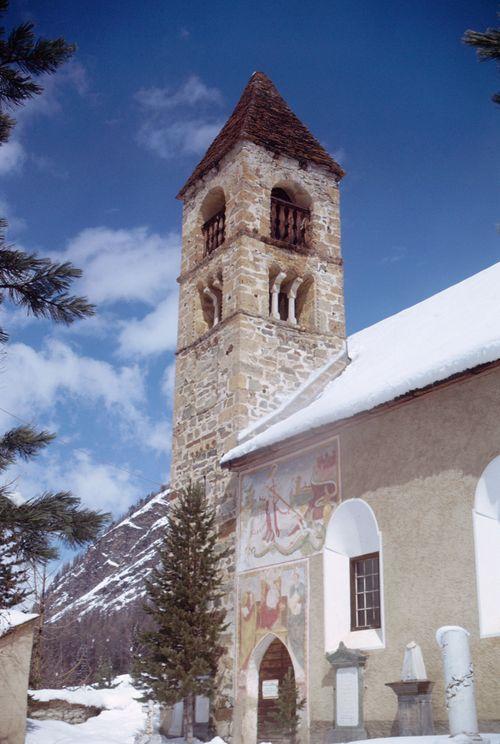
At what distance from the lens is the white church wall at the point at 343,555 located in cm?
1293

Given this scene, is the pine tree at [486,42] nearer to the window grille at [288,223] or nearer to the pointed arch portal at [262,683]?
the pointed arch portal at [262,683]

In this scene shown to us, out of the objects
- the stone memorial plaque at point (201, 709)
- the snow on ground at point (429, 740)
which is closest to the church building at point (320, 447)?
the stone memorial plaque at point (201, 709)

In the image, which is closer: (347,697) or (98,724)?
(347,697)

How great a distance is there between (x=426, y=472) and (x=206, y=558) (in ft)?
17.5

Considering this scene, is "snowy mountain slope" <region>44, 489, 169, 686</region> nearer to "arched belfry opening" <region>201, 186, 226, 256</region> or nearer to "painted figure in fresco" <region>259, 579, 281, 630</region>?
"arched belfry opening" <region>201, 186, 226, 256</region>

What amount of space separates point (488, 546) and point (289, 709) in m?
4.41

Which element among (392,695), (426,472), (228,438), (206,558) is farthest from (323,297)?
(392,695)

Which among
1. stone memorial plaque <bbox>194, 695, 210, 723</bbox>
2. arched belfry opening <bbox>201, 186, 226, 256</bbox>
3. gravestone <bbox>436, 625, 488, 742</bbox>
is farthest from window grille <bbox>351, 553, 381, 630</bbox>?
arched belfry opening <bbox>201, 186, 226, 256</bbox>

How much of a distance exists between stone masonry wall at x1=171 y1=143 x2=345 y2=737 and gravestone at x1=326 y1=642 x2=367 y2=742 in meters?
3.75

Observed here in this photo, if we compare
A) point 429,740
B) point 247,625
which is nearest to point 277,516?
point 247,625

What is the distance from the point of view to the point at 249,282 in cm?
1889

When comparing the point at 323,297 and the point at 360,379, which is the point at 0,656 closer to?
the point at 360,379

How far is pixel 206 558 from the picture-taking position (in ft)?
51.1

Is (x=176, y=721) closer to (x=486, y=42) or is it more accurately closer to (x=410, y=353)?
(x=410, y=353)
